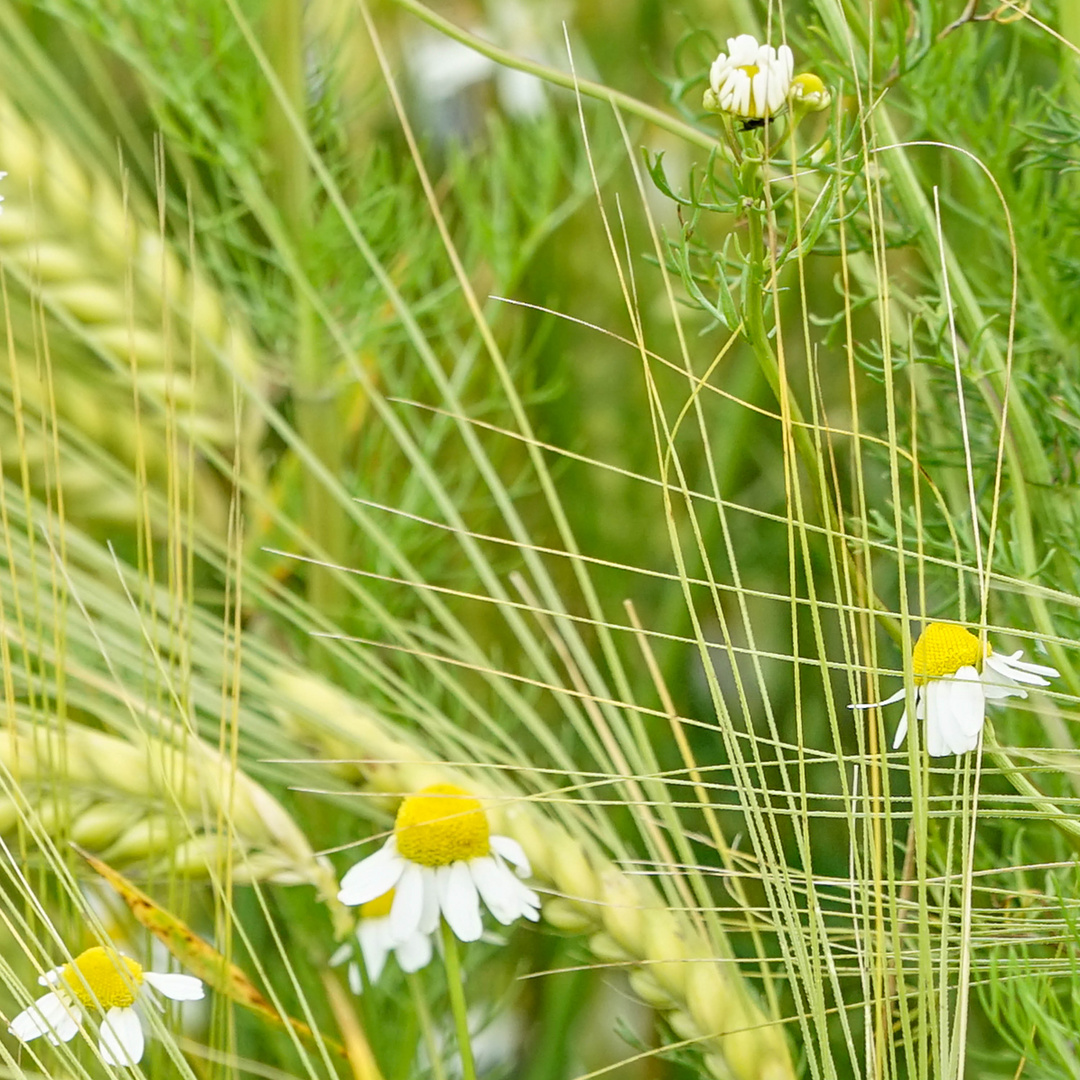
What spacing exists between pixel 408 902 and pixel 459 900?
12 millimetres

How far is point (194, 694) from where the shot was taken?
0.37m

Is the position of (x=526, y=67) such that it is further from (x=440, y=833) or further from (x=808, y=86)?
(x=440, y=833)

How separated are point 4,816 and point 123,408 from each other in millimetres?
188

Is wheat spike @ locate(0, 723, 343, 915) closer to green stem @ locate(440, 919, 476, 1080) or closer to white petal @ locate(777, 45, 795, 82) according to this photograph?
green stem @ locate(440, 919, 476, 1080)

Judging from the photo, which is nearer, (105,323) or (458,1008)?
(458,1008)

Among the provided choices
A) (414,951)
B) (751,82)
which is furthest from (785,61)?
(414,951)

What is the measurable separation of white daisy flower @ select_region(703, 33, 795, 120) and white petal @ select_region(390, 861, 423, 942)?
0.18 metres

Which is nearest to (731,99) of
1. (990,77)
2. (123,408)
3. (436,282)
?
(990,77)

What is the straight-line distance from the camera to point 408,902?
28cm

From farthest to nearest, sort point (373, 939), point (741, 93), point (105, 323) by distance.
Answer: point (105, 323), point (373, 939), point (741, 93)

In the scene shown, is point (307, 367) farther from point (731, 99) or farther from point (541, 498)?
point (731, 99)

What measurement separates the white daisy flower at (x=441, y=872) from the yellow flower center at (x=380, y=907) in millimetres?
33

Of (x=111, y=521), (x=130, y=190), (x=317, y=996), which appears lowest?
(x=317, y=996)

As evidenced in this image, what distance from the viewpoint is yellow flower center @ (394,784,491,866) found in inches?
11.4
